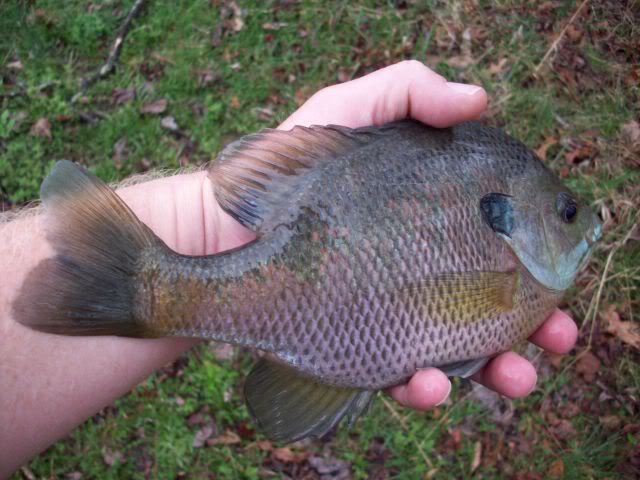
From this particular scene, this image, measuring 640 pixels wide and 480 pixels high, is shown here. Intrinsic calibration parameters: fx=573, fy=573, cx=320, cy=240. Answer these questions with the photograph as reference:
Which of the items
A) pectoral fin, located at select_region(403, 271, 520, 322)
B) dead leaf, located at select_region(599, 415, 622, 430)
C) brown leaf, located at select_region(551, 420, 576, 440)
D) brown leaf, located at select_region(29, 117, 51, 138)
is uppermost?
pectoral fin, located at select_region(403, 271, 520, 322)

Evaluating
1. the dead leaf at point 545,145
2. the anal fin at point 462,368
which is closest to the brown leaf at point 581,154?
the dead leaf at point 545,145

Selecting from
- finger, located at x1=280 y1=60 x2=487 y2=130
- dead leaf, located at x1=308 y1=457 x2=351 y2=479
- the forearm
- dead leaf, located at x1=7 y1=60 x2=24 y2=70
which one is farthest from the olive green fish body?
dead leaf, located at x1=7 y1=60 x2=24 y2=70

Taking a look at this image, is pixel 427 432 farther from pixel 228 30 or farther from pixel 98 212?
pixel 228 30

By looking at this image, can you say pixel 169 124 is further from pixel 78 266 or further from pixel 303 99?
pixel 78 266

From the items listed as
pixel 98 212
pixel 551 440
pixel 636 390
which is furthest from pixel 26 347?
pixel 636 390

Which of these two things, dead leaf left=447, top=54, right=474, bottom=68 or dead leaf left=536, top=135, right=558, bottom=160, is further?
dead leaf left=447, top=54, right=474, bottom=68

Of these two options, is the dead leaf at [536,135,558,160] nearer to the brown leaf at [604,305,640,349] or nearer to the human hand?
the brown leaf at [604,305,640,349]
